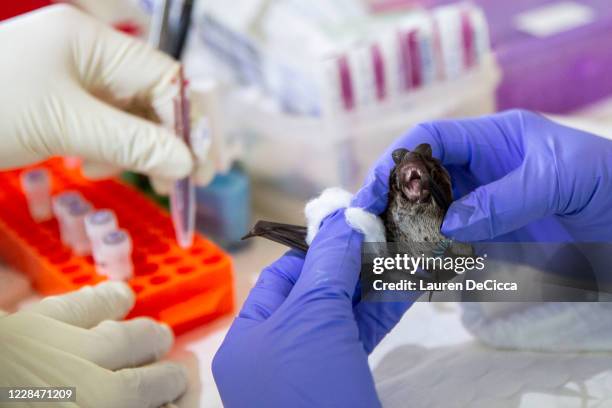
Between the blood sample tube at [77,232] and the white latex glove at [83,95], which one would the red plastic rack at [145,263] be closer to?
the blood sample tube at [77,232]

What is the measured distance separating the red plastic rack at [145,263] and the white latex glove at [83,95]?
116 millimetres

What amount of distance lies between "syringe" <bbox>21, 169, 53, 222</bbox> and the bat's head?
667 millimetres

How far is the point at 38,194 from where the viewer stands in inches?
44.3

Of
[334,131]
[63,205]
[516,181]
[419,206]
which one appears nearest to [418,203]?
[419,206]

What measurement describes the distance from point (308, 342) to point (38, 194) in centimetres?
66

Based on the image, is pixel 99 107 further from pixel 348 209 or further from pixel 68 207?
pixel 348 209

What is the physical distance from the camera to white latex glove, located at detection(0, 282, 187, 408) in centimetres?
74

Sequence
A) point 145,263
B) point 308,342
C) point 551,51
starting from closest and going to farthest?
point 308,342
point 145,263
point 551,51

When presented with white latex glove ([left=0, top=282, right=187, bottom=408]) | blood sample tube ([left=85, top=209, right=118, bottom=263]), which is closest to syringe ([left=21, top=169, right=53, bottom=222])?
blood sample tube ([left=85, top=209, right=118, bottom=263])

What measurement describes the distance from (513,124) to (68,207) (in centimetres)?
67

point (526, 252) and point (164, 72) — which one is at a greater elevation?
point (164, 72)

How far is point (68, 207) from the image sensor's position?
107 centimetres

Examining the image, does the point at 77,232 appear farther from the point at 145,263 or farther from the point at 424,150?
the point at 424,150

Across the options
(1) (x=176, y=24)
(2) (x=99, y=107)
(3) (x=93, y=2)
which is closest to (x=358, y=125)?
(1) (x=176, y=24)
